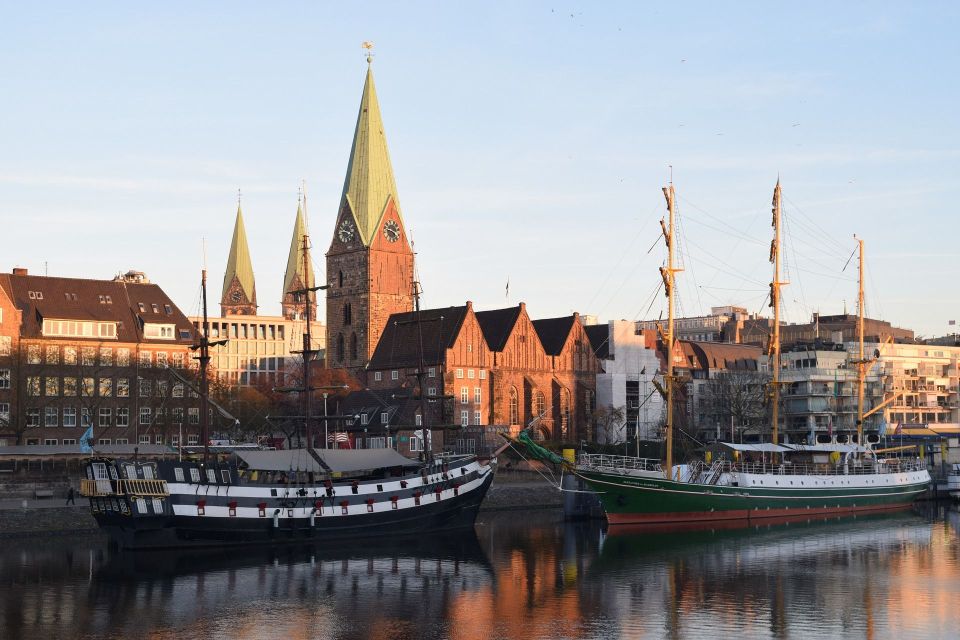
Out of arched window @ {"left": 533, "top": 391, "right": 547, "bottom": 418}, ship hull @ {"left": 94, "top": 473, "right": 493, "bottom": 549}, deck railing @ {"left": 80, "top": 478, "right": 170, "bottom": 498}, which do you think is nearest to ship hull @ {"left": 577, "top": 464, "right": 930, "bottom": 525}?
ship hull @ {"left": 94, "top": 473, "right": 493, "bottom": 549}

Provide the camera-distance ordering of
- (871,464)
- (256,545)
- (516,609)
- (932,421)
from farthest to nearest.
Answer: (932,421) < (871,464) < (256,545) < (516,609)

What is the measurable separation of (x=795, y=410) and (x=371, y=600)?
100 metres

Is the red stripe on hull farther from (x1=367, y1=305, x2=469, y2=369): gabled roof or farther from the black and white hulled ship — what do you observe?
(x1=367, y1=305, x2=469, y2=369): gabled roof

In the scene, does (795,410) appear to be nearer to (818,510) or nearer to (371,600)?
(818,510)

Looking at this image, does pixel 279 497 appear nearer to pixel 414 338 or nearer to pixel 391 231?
pixel 414 338

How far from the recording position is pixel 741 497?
287ft

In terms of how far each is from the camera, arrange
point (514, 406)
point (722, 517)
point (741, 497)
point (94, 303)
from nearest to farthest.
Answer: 1. point (722, 517)
2. point (741, 497)
3. point (94, 303)
4. point (514, 406)

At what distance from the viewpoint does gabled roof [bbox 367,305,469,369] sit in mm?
136075

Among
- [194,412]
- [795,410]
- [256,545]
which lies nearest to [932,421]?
[795,410]

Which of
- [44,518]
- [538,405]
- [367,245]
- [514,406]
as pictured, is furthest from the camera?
[367,245]

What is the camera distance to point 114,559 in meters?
66.5

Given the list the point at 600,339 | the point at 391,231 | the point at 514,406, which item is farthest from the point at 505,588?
the point at 391,231

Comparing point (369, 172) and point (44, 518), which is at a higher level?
point (369, 172)

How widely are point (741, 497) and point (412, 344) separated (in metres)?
60.3
